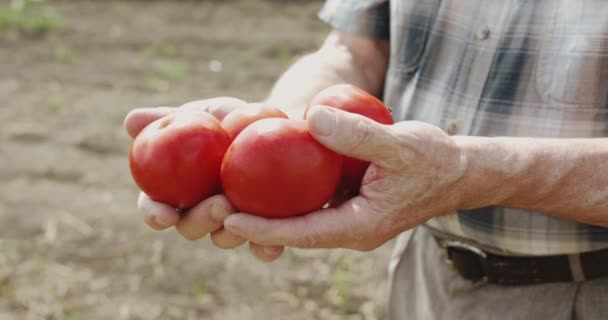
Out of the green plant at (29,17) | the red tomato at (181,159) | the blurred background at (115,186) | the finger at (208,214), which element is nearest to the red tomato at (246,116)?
the red tomato at (181,159)

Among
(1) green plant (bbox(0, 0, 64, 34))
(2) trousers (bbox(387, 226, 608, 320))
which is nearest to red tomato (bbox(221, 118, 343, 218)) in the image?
(2) trousers (bbox(387, 226, 608, 320))

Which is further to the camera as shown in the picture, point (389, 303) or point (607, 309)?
point (389, 303)

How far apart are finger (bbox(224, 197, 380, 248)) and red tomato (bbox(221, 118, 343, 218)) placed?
26mm

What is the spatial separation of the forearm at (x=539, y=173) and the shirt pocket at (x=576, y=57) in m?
0.13

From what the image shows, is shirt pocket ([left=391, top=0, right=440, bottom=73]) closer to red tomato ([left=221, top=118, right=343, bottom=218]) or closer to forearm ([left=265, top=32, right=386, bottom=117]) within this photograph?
forearm ([left=265, top=32, right=386, bottom=117])

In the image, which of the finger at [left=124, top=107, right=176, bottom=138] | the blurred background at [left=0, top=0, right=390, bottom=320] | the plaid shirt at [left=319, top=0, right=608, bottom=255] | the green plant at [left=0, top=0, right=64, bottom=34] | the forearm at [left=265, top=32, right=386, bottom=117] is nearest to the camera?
the plaid shirt at [left=319, top=0, right=608, bottom=255]

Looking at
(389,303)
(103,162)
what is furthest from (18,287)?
(389,303)

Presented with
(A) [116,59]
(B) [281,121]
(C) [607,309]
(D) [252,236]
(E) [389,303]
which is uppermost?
(B) [281,121]

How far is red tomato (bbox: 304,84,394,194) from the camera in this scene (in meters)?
1.49

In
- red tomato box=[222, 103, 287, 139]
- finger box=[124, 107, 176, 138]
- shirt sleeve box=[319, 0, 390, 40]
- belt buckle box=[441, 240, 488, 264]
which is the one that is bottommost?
belt buckle box=[441, 240, 488, 264]

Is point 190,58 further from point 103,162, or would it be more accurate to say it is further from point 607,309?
point 607,309

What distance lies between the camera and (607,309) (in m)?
1.65

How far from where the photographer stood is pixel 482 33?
167 cm

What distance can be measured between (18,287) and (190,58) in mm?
2988
